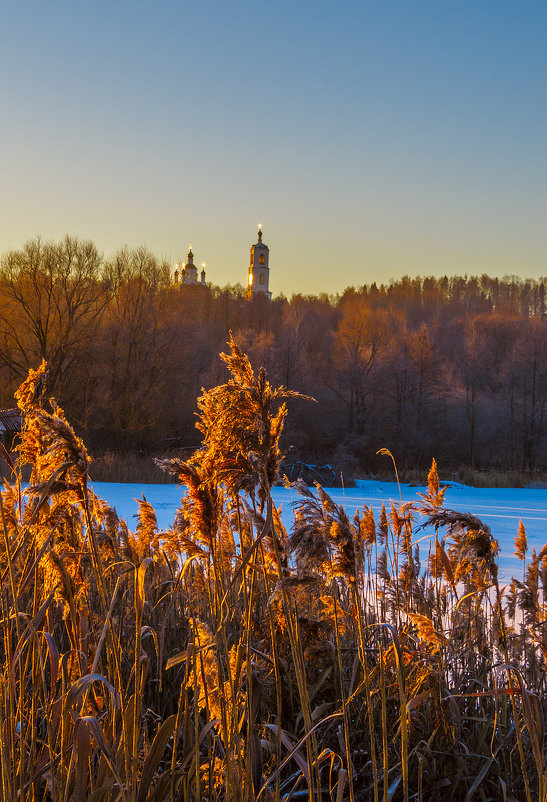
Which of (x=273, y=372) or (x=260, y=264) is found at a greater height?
(x=260, y=264)

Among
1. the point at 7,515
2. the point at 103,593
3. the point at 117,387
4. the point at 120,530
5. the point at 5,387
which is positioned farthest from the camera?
the point at 117,387

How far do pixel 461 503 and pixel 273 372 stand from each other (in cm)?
1746

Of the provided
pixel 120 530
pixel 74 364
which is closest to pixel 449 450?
pixel 74 364

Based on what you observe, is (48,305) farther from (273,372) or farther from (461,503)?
(461,503)

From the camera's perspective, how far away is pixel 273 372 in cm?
3450

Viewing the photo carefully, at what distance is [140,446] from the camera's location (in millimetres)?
31094

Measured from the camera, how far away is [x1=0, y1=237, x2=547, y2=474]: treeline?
98.7 ft

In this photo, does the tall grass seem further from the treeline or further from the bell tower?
the bell tower

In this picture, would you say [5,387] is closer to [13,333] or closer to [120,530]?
[13,333]

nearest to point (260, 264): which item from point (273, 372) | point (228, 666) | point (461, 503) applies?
point (273, 372)

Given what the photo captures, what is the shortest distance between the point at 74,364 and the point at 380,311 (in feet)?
75.0

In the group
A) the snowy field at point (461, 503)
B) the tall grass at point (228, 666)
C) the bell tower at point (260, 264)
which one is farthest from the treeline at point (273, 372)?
the bell tower at point (260, 264)

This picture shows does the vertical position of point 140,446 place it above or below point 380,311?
below

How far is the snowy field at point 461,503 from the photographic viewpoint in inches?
430
